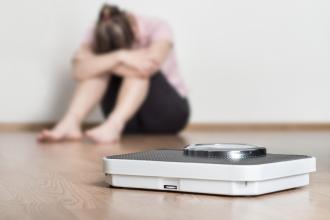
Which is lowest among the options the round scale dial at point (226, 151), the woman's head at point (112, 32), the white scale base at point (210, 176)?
the white scale base at point (210, 176)

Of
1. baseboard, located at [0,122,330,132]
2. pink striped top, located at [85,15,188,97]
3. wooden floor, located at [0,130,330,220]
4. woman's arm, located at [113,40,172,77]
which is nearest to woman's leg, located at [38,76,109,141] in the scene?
woman's arm, located at [113,40,172,77]

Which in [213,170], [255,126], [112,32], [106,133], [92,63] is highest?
[112,32]

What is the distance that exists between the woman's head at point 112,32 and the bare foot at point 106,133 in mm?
385

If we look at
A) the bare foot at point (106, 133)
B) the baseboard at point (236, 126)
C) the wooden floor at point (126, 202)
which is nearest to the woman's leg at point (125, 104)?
the bare foot at point (106, 133)

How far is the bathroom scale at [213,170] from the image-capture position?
2.64 feet

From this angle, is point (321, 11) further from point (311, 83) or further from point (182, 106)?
point (182, 106)

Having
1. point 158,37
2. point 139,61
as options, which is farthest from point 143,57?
point 158,37

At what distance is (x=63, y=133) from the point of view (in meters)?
2.38

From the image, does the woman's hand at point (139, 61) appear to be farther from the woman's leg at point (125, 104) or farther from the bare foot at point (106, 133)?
the bare foot at point (106, 133)

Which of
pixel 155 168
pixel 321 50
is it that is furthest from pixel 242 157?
pixel 321 50

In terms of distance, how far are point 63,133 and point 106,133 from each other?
8.7 inches

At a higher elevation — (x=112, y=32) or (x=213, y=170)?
(x=112, y=32)

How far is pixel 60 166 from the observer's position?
1.32 m

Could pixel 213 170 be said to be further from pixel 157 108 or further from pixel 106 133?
pixel 157 108
